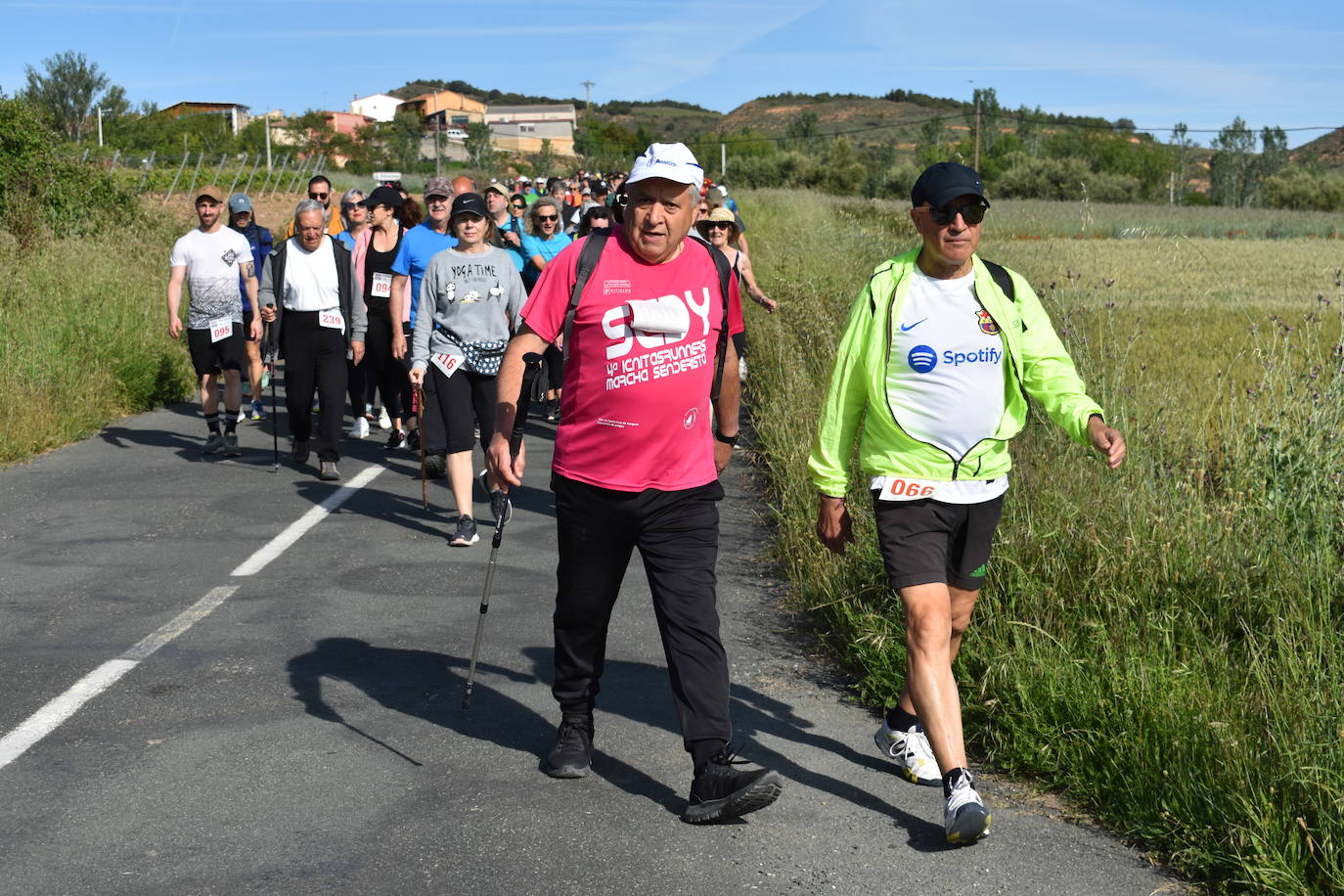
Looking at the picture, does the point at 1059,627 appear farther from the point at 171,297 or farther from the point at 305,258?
the point at 171,297

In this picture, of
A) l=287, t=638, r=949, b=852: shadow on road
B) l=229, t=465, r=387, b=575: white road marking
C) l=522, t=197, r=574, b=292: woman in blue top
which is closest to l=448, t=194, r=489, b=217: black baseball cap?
l=229, t=465, r=387, b=575: white road marking

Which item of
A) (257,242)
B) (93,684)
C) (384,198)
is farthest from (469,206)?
(257,242)

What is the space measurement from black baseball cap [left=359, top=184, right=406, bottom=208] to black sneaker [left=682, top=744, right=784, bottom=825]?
27.0 feet

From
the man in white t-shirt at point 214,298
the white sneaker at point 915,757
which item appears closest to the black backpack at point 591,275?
the white sneaker at point 915,757

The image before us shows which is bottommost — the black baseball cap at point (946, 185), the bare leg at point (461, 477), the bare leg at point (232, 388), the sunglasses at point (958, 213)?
the bare leg at point (461, 477)

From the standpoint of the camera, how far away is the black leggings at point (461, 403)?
8789 millimetres

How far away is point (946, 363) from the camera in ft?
14.7

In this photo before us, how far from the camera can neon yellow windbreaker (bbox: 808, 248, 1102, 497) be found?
451cm

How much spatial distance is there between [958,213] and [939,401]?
56 cm

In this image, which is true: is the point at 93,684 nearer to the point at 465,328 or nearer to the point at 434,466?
the point at 465,328

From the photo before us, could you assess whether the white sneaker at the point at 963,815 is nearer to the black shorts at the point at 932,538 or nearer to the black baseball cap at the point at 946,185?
the black shorts at the point at 932,538

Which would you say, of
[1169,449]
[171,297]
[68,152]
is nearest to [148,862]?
[1169,449]

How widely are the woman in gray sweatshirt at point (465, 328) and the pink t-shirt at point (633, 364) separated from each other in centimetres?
404

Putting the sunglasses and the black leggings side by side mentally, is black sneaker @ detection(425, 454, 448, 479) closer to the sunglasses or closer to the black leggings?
the black leggings
